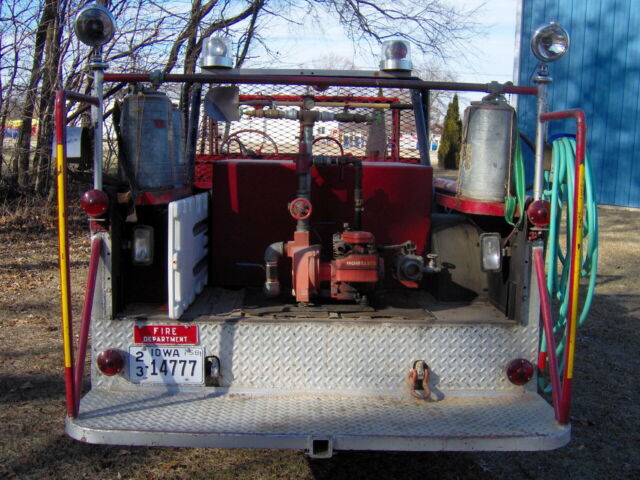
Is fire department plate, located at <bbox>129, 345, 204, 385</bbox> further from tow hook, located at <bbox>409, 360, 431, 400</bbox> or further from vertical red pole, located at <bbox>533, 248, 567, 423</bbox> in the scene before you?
vertical red pole, located at <bbox>533, 248, 567, 423</bbox>

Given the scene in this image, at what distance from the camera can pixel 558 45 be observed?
11.8 feet

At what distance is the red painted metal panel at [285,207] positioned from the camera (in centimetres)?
399

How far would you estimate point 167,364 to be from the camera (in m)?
3.27

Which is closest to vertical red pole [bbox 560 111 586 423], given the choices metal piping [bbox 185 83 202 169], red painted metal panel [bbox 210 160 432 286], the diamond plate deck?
the diamond plate deck

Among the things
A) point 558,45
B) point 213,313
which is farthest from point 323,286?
point 558,45

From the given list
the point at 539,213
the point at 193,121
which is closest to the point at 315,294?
the point at 539,213

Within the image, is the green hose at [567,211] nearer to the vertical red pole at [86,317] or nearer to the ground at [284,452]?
the ground at [284,452]

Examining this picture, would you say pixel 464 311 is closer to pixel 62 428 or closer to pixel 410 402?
pixel 410 402

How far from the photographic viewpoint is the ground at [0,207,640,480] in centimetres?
362

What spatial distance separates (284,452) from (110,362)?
1.22 m

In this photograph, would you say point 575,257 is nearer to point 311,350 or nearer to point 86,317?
point 311,350

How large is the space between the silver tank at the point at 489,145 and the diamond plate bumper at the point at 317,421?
1.11 meters

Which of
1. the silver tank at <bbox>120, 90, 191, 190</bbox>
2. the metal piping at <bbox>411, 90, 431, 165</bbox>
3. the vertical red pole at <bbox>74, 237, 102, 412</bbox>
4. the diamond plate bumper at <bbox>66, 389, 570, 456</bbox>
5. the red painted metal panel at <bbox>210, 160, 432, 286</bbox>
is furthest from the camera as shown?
the metal piping at <bbox>411, 90, 431, 165</bbox>

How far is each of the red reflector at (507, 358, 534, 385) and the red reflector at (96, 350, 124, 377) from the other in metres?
1.92
